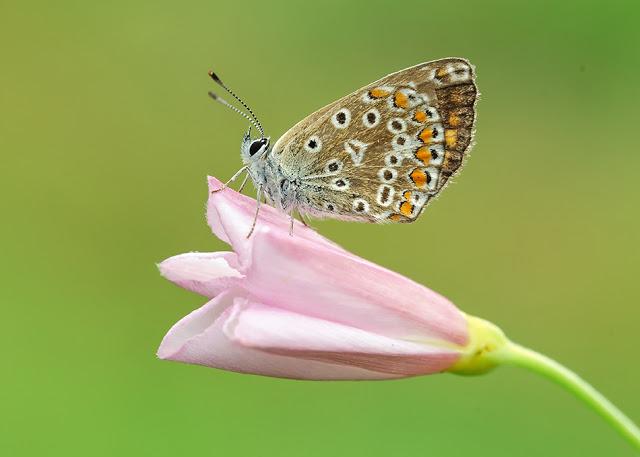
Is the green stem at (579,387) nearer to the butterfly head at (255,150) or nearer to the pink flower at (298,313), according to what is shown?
the pink flower at (298,313)

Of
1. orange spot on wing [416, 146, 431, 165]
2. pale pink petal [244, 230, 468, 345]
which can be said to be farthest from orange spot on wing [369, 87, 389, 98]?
pale pink petal [244, 230, 468, 345]

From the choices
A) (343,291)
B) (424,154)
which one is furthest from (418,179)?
(343,291)

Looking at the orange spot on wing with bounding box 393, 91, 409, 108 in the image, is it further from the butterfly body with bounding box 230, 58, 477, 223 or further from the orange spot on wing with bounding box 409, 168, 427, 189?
the orange spot on wing with bounding box 409, 168, 427, 189

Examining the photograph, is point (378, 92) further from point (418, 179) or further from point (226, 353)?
point (226, 353)

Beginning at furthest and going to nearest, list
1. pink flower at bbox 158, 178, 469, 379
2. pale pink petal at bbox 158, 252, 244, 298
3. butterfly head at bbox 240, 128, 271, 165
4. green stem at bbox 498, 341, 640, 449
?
butterfly head at bbox 240, 128, 271, 165 < pale pink petal at bbox 158, 252, 244, 298 < pink flower at bbox 158, 178, 469, 379 < green stem at bbox 498, 341, 640, 449

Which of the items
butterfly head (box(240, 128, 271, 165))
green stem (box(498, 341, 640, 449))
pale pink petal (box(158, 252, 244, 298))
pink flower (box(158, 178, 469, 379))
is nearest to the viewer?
green stem (box(498, 341, 640, 449))

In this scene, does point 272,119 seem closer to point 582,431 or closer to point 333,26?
point 333,26

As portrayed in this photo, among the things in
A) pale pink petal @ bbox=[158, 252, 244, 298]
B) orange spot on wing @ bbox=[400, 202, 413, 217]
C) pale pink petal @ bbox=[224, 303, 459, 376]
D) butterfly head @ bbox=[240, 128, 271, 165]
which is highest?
butterfly head @ bbox=[240, 128, 271, 165]
